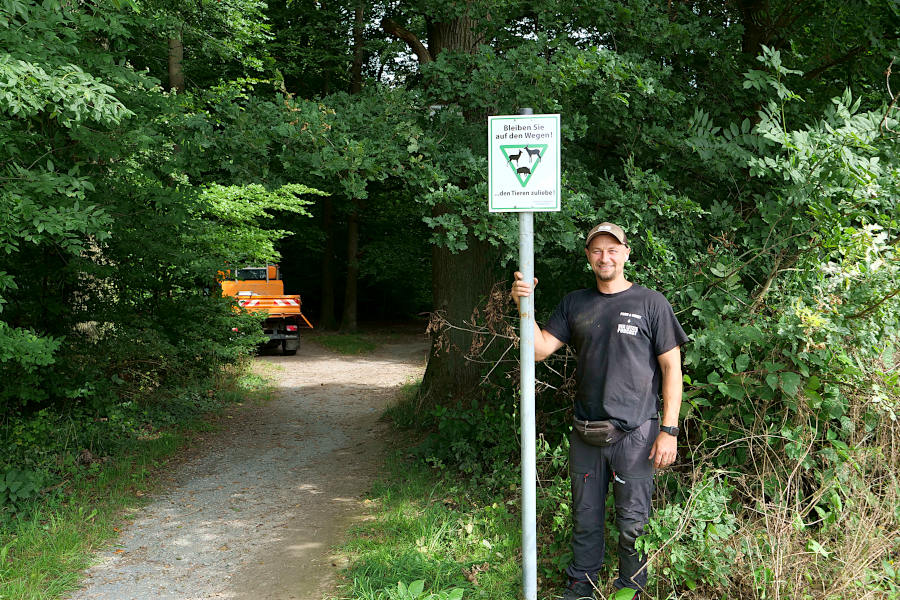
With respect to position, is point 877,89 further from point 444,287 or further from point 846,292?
point 444,287

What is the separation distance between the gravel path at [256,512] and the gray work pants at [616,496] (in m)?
1.71

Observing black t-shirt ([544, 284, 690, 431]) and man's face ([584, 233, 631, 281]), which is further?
man's face ([584, 233, 631, 281])

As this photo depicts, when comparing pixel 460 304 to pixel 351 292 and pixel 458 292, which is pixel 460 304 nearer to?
pixel 458 292

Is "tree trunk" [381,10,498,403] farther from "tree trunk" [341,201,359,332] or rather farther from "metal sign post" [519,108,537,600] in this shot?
"tree trunk" [341,201,359,332]

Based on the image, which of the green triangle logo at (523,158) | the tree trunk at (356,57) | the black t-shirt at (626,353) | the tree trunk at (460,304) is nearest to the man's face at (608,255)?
the black t-shirt at (626,353)

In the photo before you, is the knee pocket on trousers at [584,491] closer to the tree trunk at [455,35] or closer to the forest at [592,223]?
the forest at [592,223]

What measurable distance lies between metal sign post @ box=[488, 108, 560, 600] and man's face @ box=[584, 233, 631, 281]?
14.3 inches

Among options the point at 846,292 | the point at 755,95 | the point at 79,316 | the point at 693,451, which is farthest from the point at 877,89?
the point at 79,316

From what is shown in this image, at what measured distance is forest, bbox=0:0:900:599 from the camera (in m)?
3.87

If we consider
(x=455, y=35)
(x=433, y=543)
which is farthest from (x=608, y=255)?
(x=455, y=35)

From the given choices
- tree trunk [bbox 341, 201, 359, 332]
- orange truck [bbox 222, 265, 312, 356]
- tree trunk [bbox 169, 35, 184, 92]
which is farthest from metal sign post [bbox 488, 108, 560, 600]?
tree trunk [bbox 341, 201, 359, 332]

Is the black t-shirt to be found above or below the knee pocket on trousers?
above

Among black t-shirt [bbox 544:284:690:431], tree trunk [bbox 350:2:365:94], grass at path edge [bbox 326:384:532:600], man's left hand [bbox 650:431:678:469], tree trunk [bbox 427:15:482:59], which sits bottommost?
grass at path edge [bbox 326:384:532:600]

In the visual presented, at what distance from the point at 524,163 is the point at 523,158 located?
0.09 feet
